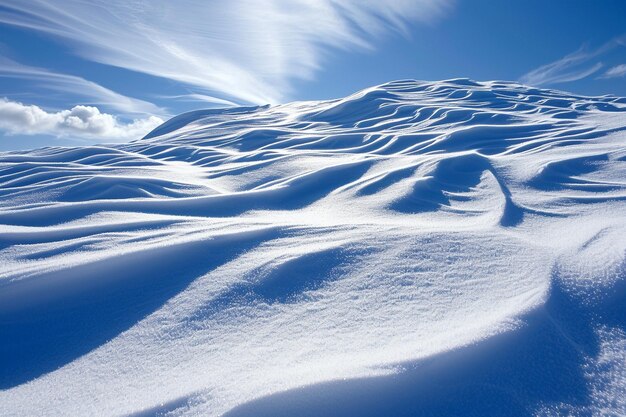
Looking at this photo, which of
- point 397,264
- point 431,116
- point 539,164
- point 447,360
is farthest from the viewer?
point 431,116

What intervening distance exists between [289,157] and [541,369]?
3.56 metres

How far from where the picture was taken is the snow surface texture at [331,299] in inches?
36.3

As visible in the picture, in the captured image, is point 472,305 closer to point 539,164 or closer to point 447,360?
point 447,360

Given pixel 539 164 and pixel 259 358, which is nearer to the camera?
pixel 259 358

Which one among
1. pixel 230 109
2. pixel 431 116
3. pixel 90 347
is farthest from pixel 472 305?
pixel 230 109

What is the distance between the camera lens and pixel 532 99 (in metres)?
8.83

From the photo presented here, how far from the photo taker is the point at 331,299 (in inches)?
52.3

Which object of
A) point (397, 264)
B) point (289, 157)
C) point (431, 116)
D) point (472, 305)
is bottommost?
point (472, 305)

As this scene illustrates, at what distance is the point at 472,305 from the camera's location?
1.22 metres

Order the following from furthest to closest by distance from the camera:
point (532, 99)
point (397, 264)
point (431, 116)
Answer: point (532, 99) < point (431, 116) < point (397, 264)

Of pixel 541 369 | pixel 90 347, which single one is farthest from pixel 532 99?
pixel 90 347

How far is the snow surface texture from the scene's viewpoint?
3.02 ft

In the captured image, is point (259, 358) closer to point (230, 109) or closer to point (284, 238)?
point (284, 238)

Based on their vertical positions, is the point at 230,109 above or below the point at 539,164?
above
